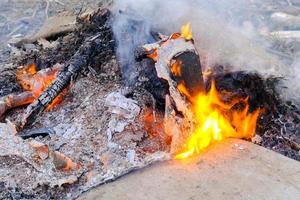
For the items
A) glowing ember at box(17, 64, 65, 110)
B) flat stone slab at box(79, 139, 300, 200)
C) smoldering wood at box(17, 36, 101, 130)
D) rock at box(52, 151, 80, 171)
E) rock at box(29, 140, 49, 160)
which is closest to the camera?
flat stone slab at box(79, 139, 300, 200)

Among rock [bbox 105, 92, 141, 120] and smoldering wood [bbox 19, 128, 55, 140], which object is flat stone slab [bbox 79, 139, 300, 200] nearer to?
rock [bbox 105, 92, 141, 120]

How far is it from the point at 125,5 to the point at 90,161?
1872 mm

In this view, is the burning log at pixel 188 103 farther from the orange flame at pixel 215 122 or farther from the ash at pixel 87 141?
the ash at pixel 87 141

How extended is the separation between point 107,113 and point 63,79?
672 millimetres

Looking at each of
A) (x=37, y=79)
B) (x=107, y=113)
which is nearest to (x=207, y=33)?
(x=107, y=113)

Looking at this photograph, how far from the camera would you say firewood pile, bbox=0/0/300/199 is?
3.56 metres

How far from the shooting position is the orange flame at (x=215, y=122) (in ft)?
11.9

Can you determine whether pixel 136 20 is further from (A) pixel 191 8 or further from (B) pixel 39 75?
(B) pixel 39 75

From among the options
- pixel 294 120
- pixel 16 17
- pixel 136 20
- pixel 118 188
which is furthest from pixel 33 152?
pixel 16 17

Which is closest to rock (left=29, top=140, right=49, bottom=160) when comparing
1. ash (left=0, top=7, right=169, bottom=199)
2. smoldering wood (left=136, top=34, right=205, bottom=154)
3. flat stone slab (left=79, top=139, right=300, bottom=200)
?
ash (left=0, top=7, right=169, bottom=199)

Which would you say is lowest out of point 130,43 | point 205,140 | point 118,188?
point 118,188

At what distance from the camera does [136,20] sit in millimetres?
4465

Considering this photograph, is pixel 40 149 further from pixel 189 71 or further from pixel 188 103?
pixel 189 71

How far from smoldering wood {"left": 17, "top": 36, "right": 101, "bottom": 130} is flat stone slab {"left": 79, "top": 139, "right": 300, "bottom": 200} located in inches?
48.9
